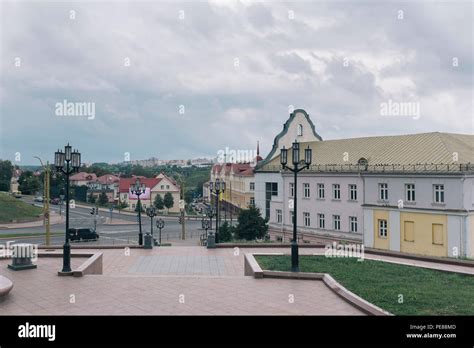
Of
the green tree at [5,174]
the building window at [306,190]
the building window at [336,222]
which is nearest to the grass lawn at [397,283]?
the building window at [336,222]

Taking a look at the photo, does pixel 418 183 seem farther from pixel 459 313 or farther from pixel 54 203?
pixel 54 203

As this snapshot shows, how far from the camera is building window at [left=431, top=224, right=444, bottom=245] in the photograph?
94.2 ft

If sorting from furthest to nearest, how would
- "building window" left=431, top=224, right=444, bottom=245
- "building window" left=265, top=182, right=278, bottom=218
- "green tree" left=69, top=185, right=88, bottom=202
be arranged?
"green tree" left=69, top=185, right=88, bottom=202, "building window" left=265, top=182, right=278, bottom=218, "building window" left=431, top=224, right=444, bottom=245

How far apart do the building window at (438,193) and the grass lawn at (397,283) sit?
16756 millimetres

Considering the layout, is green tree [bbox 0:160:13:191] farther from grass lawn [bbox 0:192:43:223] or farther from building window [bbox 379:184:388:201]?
building window [bbox 379:184:388:201]

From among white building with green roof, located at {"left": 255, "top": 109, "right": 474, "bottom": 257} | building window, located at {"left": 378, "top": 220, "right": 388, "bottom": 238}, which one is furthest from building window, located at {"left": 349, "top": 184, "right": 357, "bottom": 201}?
building window, located at {"left": 378, "top": 220, "right": 388, "bottom": 238}

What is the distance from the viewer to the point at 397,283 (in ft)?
37.0

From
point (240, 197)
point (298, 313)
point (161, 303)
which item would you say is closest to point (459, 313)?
point (298, 313)

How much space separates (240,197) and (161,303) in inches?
2156

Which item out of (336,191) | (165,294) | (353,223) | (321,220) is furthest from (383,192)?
(165,294)

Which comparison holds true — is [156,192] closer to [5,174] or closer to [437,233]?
[5,174]

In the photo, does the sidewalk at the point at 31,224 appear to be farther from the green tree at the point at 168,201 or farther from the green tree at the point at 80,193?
the green tree at the point at 80,193

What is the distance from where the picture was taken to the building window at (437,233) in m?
28.7

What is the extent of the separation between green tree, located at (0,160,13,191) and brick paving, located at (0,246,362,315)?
8843 cm
